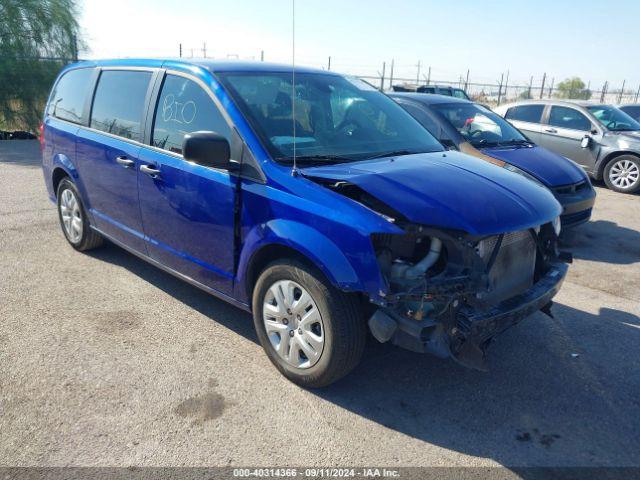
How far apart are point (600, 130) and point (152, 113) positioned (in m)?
8.69

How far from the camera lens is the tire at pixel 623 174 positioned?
30.9ft

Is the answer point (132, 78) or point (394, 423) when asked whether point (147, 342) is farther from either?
point (132, 78)

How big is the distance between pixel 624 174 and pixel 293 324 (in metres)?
8.80

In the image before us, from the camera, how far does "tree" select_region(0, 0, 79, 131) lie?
49.2ft

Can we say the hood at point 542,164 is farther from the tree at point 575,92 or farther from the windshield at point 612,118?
the tree at point 575,92

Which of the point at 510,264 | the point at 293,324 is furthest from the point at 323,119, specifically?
the point at 510,264

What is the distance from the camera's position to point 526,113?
1040 centimetres

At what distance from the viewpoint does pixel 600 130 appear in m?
9.62

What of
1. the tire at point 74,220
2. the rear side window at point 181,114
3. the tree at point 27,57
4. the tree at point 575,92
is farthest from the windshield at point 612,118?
the tree at point 575,92

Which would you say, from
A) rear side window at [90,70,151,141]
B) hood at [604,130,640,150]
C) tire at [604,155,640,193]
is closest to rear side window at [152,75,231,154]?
rear side window at [90,70,151,141]

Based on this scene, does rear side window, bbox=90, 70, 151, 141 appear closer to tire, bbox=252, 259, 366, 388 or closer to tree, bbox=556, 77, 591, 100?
tire, bbox=252, 259, 366, 388

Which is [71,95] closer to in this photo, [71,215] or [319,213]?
[71,215]

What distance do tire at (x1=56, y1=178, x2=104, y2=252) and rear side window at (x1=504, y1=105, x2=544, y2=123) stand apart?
334 inches

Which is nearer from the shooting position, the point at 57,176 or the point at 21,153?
the point at 57,176
